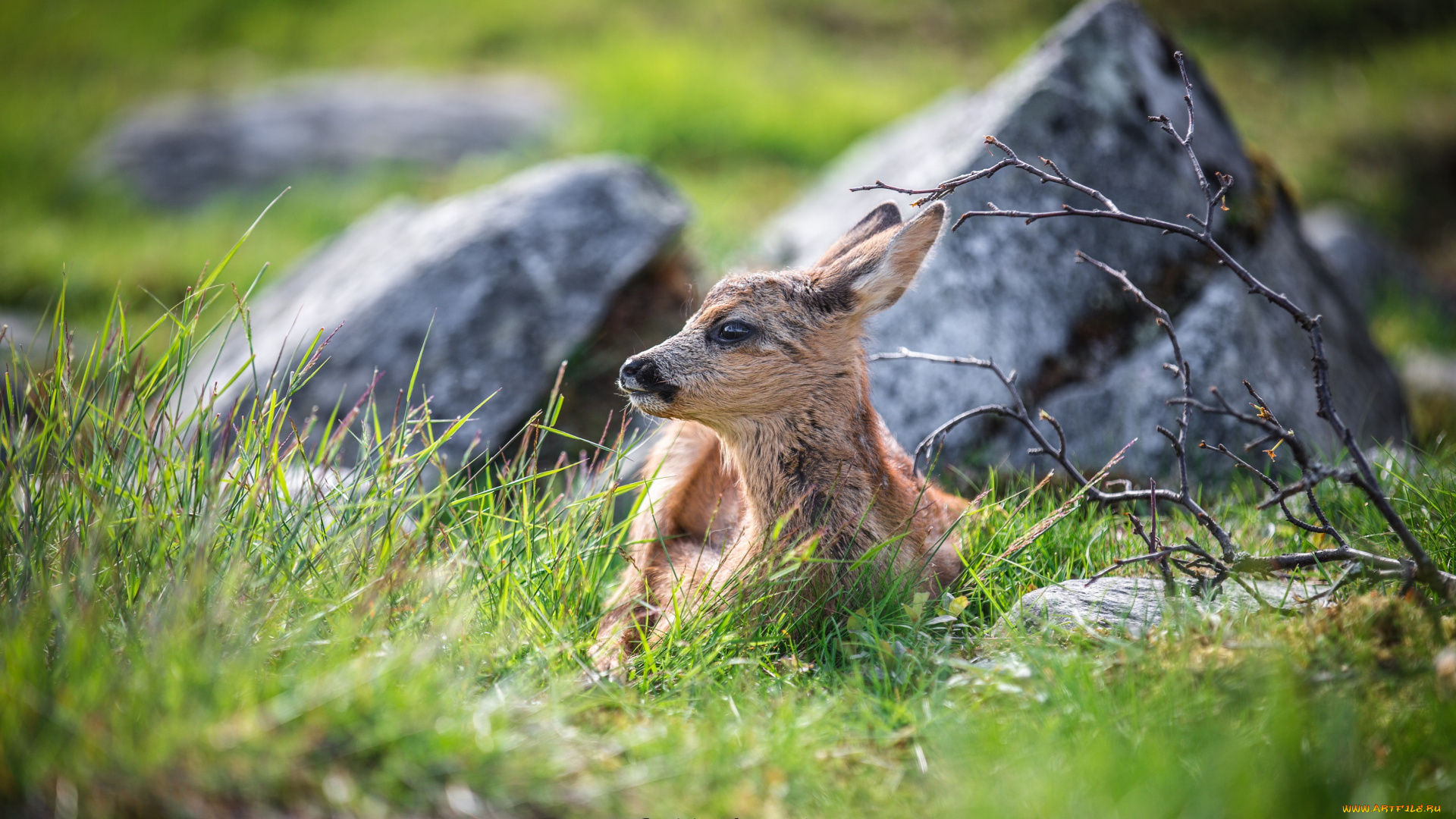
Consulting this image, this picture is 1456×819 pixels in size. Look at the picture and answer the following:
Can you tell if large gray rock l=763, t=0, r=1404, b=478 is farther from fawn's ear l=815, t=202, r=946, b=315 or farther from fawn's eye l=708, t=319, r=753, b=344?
fawn's eye l=708, t=319, r=753, b=344

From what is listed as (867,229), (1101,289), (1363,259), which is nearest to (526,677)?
(867,229)

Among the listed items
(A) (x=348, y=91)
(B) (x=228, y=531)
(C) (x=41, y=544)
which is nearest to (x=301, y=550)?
(B) (x=228, y=531)

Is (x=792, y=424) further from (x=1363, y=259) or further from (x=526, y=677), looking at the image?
(x=1363, y=259)

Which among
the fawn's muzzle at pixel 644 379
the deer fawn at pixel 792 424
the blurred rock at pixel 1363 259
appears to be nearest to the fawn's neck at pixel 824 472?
the deer fawn at pixel 792 424

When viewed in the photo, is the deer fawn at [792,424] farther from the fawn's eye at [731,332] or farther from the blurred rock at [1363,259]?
the blurred rock at [1363,259]

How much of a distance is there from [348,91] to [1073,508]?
11.1 metres

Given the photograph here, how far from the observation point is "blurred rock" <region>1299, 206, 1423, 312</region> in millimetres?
8117

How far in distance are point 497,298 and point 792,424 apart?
2.57 metres

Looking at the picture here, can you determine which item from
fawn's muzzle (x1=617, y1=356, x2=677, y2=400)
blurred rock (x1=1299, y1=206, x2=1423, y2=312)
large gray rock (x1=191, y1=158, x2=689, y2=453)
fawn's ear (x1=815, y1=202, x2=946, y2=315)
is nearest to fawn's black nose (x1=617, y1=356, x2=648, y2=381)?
fawn's muzzle (x1=617, y1=356, x2=677, y2=400)

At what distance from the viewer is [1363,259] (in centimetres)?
830

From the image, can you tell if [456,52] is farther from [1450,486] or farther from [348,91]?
[1450,486]

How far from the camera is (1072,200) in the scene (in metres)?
5.08

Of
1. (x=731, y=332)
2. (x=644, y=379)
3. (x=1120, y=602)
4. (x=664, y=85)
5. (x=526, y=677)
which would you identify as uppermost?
(x=664, y=85)

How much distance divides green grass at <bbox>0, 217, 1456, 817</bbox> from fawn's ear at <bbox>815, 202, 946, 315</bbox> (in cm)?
97
